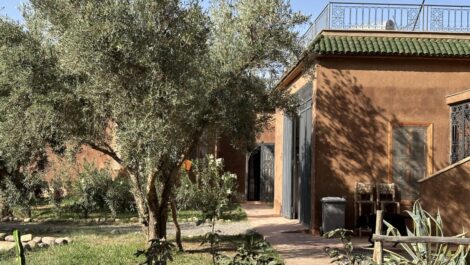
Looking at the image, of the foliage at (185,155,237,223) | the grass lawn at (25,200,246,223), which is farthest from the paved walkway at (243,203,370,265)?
the foliage at (185,155,237,223)

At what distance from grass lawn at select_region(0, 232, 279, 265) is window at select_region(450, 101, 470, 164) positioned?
485 centimetres

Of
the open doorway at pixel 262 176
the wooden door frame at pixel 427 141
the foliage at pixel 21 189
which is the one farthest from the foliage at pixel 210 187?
the open doorway at pixel 262 176

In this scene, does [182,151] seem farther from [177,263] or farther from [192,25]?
[192,25]

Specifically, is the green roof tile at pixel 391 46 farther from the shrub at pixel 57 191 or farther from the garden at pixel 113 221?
the shrub at pixel 57 191

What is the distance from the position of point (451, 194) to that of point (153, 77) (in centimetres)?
691

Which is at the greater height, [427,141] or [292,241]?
[427,141]

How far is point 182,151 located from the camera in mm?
9664

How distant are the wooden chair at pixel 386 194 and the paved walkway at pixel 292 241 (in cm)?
106

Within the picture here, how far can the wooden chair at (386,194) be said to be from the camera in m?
12.8

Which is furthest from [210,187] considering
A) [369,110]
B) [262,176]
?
[262,176]

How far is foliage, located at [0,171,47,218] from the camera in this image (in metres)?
16.8

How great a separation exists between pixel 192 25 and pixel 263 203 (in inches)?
668

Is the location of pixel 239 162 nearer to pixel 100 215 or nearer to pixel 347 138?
pixel 100 215

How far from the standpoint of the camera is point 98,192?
58.3 ft
